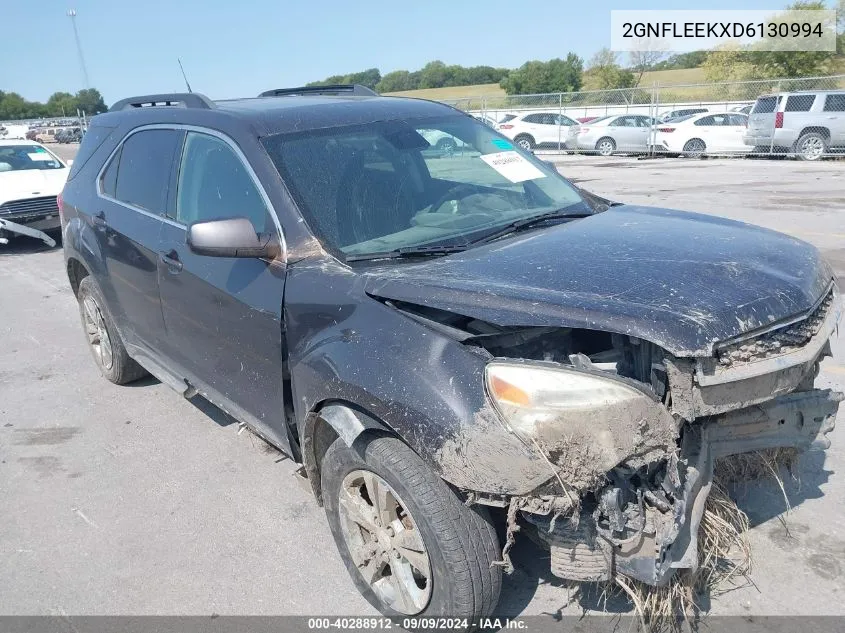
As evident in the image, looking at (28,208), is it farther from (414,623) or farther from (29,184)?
(414,623)

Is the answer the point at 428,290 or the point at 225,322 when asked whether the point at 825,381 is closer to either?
the point at 428,290

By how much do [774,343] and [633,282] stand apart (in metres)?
0.50

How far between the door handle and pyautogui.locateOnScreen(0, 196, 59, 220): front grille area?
824cm

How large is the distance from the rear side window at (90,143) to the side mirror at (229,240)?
7.52 feet

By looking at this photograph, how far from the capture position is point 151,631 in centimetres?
277

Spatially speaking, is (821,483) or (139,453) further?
(139,453)

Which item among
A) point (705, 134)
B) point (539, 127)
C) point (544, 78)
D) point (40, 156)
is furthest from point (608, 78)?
point (40, 156)

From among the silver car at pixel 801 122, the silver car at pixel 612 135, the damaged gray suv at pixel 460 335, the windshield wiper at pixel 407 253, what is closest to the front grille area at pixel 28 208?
the damaged gray suv at pixel 460 335

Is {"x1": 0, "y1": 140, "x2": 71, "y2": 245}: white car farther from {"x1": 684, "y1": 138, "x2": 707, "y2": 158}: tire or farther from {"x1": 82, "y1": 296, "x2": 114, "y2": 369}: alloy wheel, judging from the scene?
{"x1": 684, "y1": 138, "x2": 707, "y2": 158}: tire

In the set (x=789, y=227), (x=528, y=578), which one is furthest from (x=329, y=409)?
(x=789, y=227)

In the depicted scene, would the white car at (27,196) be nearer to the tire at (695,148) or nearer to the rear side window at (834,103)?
the tire at (695,148)

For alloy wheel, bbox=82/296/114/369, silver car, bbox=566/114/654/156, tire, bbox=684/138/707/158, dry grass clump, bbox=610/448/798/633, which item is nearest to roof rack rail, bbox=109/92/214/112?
alloy wheel, bbox=82/296/114/369

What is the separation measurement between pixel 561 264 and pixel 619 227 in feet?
2.32

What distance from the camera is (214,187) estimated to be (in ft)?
11.3
